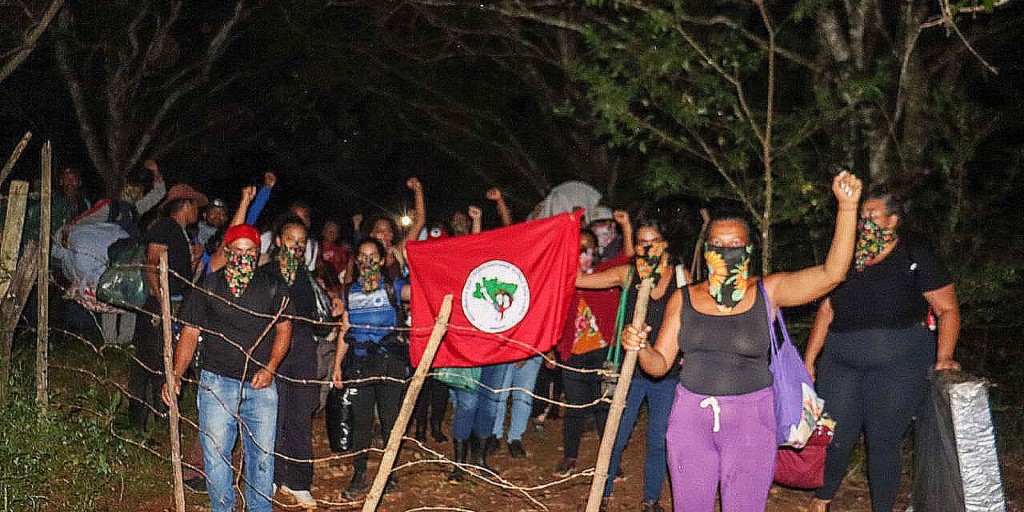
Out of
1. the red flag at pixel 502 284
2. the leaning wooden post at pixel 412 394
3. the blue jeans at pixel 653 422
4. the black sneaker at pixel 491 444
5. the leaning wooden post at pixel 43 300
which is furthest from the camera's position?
the black sneaker at pixel 491 444

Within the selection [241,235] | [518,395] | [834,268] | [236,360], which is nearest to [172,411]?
[236,360]

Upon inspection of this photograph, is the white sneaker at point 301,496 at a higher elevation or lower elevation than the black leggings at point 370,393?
lower

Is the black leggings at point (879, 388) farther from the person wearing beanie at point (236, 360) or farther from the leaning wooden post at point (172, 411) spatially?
the leaning wooden post at point (172, 411)

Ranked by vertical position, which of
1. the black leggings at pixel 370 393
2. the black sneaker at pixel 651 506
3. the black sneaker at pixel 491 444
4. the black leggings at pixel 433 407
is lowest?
the black sneaker at pixel 651 506

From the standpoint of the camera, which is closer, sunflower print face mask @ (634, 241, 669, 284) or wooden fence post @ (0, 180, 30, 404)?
sunflower print face mask @ (634, 241, 669, 284)

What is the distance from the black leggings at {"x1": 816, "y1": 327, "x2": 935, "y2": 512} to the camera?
6.47 m

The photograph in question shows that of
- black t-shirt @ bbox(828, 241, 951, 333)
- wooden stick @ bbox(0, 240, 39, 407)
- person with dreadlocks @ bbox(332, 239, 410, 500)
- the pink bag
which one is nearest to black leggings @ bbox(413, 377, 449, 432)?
person with dreadlocks @ bbox(332, 239, 410, 500)

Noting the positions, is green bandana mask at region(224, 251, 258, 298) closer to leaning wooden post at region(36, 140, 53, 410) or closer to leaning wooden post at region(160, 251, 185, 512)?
leaning wooden post at region(160, 251, 185, 512)

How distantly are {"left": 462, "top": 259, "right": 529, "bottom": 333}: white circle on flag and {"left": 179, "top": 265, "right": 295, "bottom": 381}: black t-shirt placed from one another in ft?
7.37

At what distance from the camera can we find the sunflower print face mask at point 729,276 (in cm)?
539

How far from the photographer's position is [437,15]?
17625 millimetres

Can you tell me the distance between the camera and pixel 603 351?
30.5 ft

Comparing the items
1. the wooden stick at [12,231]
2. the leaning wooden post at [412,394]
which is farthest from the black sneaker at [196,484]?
the leaning wooden post at [412,394]

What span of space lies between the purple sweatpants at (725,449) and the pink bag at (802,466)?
3.32ft
